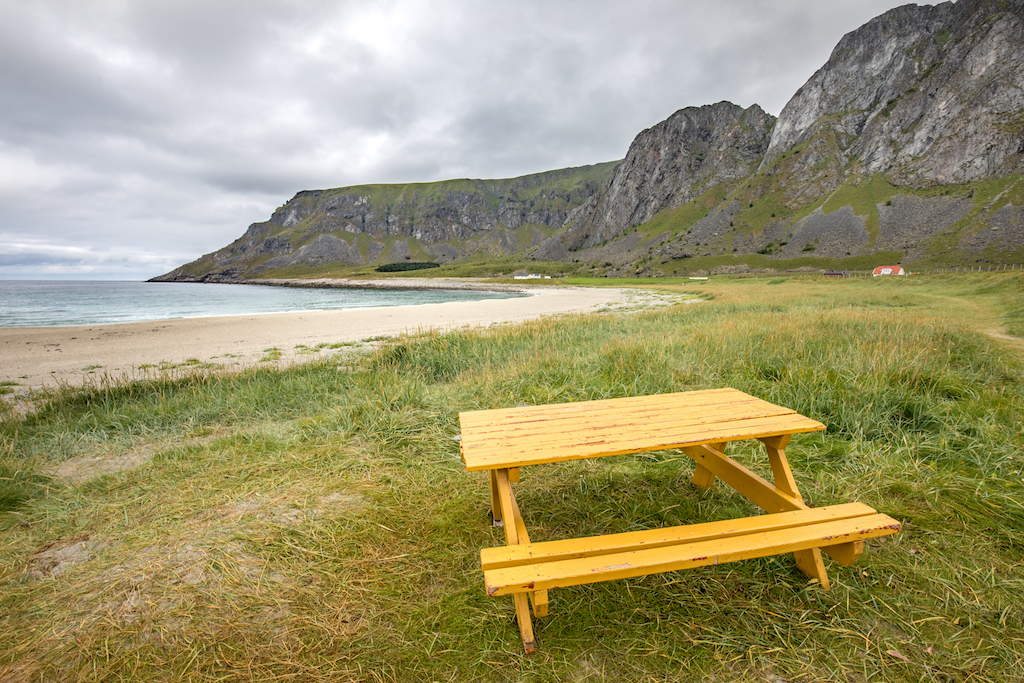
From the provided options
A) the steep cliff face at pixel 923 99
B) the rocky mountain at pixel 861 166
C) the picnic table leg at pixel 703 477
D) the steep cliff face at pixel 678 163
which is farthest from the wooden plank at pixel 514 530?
the steep cliff face at pixel 678 163

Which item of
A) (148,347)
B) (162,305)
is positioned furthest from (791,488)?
(162,305)

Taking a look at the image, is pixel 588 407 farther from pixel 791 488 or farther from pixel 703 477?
pixel 791 488

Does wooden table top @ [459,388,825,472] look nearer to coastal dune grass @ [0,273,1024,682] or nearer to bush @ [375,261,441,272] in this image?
coastal dune grass @ [0,273,1024,682]

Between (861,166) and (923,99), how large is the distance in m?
16.1

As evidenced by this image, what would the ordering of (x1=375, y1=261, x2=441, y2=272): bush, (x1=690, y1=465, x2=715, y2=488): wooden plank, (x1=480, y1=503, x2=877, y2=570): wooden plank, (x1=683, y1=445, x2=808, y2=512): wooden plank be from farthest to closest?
(x1=375, y1=261, x2=441, y2=272): bush < (x1=690, y1=465, x2=715, y2=488): wooden plank < (x1=683, y1=445, x2=808, y2=512): wooden plank < (x1=480, y1=503, x2=877, y2=570): wooden plank

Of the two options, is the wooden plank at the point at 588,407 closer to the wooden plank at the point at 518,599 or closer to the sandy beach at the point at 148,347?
the wooden plank at the point at 518,599

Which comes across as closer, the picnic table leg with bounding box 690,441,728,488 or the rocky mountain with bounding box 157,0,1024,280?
the picnic table leg with bounding box 690,441,728,488

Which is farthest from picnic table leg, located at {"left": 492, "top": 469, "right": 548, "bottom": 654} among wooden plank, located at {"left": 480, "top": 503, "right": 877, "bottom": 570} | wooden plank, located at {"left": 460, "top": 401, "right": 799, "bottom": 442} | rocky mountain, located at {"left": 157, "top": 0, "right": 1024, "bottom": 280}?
rocky mountain, located at {"left": 157, "top": 0, "right": 1024, "bottom": 280}

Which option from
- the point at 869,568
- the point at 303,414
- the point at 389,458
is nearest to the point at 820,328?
the point at 869,568

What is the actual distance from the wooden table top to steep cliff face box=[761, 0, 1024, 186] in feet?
357

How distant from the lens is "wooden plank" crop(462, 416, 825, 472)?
6.93ft

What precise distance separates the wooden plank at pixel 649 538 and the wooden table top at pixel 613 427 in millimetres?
395

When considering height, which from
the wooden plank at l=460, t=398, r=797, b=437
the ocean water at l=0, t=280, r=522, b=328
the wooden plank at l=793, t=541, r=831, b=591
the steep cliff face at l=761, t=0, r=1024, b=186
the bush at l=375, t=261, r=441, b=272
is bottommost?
the wooden plank at l=793, t=541, r=831, b=591

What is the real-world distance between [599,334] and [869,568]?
8.00m
